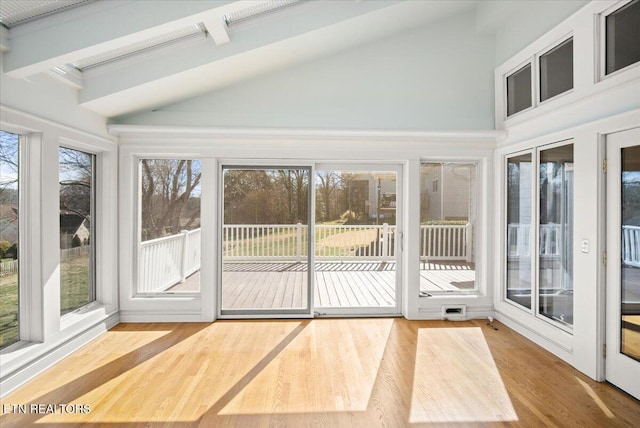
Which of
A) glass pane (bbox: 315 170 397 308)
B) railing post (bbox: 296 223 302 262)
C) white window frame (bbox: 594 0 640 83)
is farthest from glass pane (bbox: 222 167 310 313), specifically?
white window frame (bbox: 594 0 640 83)

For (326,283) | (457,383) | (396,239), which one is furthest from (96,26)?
(457,383)

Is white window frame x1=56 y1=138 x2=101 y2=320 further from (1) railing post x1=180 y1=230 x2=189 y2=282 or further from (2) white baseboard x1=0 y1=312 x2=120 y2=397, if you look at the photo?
(1) railing post x1=180 y1=230 x2=189 y2=282

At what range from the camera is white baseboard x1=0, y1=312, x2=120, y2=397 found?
2721mm

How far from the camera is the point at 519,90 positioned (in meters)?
4.17

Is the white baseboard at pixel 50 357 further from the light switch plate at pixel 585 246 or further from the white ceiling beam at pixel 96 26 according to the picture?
the light switch plate at pixel 585 246

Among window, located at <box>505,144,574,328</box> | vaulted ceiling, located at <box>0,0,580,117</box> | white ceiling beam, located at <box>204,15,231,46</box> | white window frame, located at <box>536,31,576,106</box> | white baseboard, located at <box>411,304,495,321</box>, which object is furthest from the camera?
white baseboard, located at <box>411,304,495,321</box>

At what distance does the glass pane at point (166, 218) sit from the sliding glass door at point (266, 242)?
369 millimetres

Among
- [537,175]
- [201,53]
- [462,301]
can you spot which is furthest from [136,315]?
[537,175]

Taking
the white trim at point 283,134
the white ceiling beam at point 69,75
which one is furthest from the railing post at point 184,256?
the white ceiling beam at point 69,75

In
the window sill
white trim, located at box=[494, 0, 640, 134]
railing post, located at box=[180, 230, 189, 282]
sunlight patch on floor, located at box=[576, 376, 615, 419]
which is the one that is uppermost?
white trim, located at box=[494, 0, 640, 134]

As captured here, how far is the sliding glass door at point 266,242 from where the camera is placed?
455 centimetres

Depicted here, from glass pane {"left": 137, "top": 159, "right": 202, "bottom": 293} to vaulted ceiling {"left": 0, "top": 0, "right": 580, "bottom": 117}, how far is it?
2.53 feet

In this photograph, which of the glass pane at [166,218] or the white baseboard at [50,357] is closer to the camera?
the white baseboard at [50,357]

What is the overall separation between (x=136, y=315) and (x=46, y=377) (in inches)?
55.0
